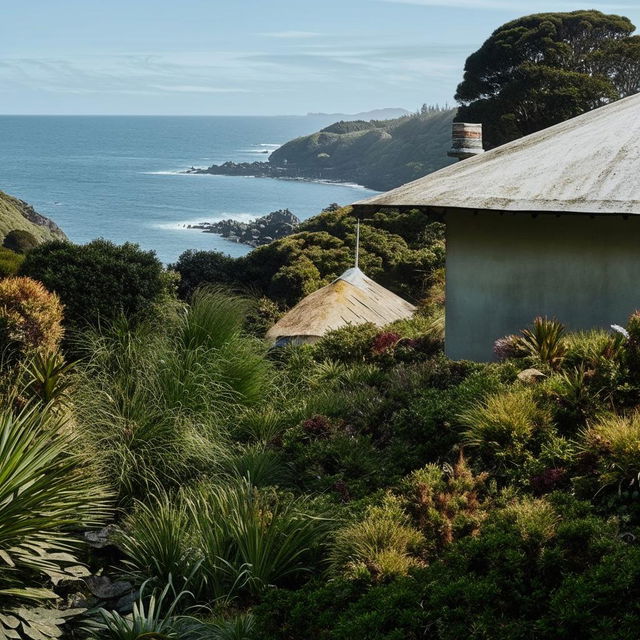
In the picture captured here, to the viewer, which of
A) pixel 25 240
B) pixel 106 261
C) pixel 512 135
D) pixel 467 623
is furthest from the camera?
pixel 512 135

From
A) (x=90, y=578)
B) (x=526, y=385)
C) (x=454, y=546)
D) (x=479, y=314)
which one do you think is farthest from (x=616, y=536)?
(x=479, y=314)

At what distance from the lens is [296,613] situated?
6.10 m

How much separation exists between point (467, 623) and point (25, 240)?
30.5 meters

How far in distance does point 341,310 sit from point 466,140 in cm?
425

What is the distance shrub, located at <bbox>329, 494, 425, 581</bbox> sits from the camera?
642 centimetres

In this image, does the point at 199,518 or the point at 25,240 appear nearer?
the point at 199,518

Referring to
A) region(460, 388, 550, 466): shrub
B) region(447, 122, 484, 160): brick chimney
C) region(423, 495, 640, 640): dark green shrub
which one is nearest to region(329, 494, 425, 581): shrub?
region(423, 495, 640, 640): dark green shrub

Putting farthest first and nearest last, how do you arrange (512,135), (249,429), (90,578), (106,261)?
(512,135) < (106,261) < (249,429) < (90,578)

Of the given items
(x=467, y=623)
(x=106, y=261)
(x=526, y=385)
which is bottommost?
(x=467, y=623)

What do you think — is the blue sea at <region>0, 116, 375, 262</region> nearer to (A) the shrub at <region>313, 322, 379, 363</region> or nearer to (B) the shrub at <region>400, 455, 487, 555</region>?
(A) the shrub at <region>313, 322, 379, 363</region>

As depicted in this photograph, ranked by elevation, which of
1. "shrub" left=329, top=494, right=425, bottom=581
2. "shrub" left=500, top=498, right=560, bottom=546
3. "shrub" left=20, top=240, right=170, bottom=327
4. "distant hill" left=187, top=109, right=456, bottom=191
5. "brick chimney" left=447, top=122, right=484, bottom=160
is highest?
"distant hill" left=187, top=109, right=456, bottom=191

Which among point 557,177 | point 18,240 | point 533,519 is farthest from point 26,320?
point 18,240

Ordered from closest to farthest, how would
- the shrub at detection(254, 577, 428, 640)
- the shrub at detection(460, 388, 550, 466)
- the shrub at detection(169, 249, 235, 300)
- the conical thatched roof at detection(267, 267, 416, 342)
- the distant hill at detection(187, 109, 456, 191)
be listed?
the shrub at detection(254, 577, 428, 640) < the shrub at detection(460, 388, 550, 466) < the conical thatched roof at detection(267, 267, 416, 342) < the shrub at detection(169, 249, 235, 300) < the distant hill at detection(187, 109, 456, 191)

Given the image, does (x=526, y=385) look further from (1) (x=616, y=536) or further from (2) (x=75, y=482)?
(2) (x=75, y=482)
